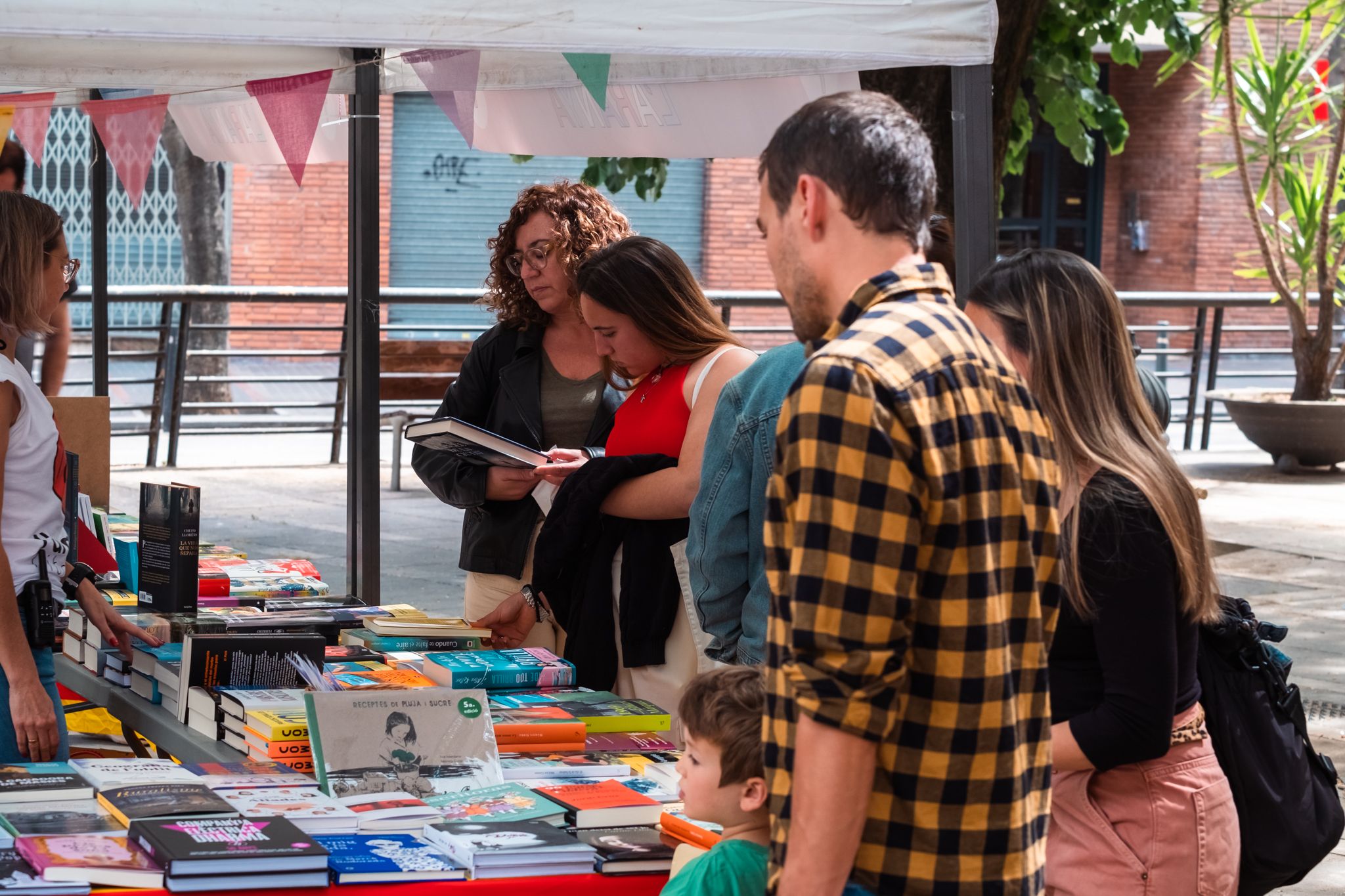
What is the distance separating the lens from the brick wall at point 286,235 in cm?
1692

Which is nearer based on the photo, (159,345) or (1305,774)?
(1305,774)

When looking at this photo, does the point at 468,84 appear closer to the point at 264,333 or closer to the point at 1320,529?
the point at 1320,529

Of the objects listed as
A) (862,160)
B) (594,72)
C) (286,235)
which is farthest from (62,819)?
(286,235)

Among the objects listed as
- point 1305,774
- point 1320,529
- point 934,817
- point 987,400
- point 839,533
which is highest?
point 987,400

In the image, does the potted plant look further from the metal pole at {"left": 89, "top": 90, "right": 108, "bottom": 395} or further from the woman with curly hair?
the woman with curly hair

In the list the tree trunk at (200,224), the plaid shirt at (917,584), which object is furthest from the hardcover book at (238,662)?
the tree trunk at (200,224)

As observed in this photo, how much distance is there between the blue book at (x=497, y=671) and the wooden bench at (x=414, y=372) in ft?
22.5

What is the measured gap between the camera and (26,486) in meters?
2.83

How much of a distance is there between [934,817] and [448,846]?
0.90 metres

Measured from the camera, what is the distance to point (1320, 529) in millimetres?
9055

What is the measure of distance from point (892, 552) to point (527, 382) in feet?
8.02

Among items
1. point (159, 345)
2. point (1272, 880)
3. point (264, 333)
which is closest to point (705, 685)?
point (1272, 880)

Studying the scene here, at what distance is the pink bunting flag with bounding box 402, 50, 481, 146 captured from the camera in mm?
4164

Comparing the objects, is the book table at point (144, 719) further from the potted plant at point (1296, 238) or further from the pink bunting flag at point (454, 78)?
the potted plant at point (1296, 238)
